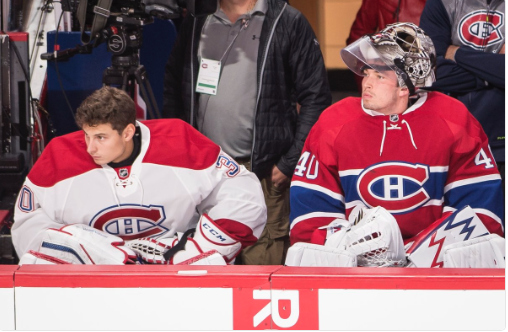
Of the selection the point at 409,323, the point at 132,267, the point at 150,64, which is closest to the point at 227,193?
the point at 132,267

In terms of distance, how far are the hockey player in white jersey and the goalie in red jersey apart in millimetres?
276

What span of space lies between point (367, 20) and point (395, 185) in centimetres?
200

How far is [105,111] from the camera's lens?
111 inches

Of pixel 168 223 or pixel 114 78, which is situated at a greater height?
pixel 114 78

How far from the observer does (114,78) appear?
141 inches

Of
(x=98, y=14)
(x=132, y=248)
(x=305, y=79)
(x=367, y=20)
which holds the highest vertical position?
(x=98, y=14)

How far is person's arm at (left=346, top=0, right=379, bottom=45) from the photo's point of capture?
4469mm

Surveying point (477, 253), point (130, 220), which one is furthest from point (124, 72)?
point (477, 253)

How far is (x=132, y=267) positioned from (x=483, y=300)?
34.7 inches

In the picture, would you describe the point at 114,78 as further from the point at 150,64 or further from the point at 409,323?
the point at 409,323

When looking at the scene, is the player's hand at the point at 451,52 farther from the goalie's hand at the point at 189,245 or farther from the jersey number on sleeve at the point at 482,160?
the goalie's hand at the point at 189,245

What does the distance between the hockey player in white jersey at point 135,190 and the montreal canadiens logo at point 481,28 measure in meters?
1.14

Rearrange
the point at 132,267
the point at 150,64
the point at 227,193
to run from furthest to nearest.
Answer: the point at 150,64
the point at 227,193
the point at 132,267

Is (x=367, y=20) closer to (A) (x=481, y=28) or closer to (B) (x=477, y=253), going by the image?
(A) (x=481, y=28)
